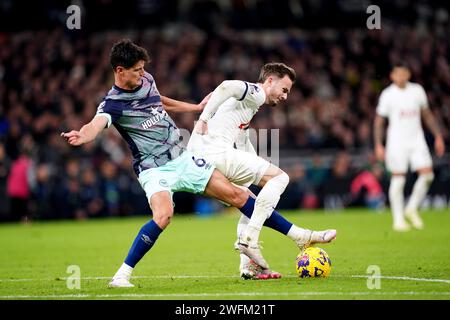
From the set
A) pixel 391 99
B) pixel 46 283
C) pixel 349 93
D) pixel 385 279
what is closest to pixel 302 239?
pixel 385 279

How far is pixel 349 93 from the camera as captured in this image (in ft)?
91.3

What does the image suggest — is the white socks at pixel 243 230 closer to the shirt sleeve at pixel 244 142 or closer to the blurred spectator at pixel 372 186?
the shirt sleeve at pixel 244 142

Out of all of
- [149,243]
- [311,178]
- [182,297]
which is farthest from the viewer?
[311,178]

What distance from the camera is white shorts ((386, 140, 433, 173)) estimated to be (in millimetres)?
15703

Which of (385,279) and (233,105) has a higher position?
(233,105)

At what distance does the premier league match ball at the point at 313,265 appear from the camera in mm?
8781

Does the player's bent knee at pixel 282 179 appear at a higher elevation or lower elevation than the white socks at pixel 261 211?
higher

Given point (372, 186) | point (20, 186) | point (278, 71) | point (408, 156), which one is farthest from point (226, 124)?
point (372, 186)

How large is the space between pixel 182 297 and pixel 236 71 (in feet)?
69.1

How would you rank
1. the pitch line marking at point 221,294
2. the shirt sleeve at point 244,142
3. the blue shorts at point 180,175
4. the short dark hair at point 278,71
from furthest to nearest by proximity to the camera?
1. the shirt sleeve at point 244,142
2. the short dark hair at point 278,71
3. the blue shorts at point 180,175
4. the pitch line marking at point 221,294

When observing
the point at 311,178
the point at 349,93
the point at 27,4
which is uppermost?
the point at 27,4

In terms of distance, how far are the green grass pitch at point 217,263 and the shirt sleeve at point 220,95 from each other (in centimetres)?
167

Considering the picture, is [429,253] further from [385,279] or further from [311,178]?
[311,178]

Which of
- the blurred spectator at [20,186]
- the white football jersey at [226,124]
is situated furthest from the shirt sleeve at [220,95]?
the blurred spectator at [20,186]
